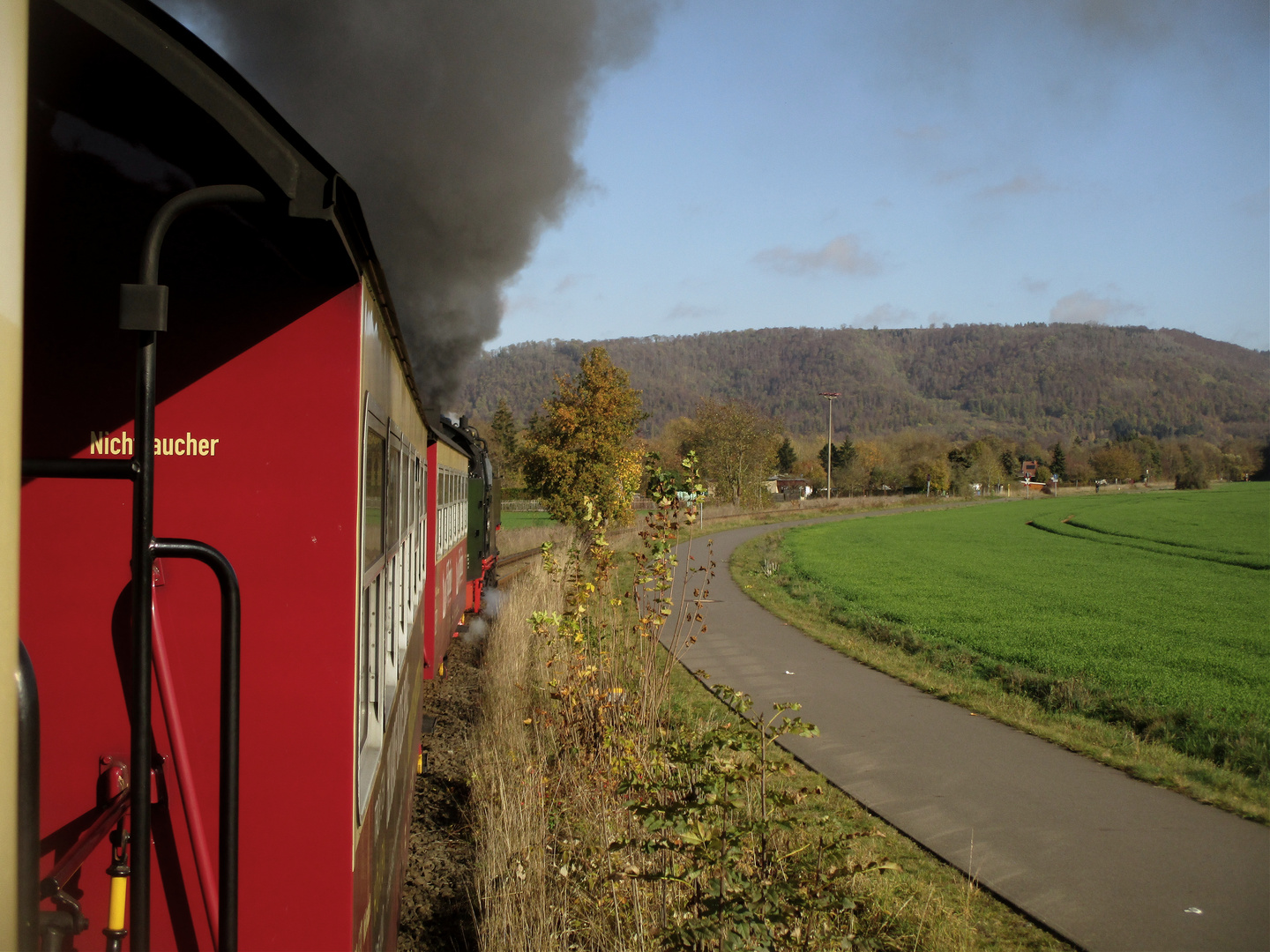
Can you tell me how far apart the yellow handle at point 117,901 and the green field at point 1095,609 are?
26.7 feet

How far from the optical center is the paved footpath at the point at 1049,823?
15.1ft

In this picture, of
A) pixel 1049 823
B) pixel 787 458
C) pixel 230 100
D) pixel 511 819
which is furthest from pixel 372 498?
pixel 787 458

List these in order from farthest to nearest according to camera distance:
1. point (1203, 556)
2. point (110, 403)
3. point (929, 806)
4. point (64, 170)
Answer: point (1203, 556) → point (929, 806) → point (110, 403) → point (64, 170)

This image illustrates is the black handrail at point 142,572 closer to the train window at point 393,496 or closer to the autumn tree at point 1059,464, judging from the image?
the train window at point 393,496

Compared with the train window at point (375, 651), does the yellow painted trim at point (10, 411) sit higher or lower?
higher

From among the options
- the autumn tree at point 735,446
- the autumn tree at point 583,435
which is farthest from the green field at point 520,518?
the autumn tree at point 583,435

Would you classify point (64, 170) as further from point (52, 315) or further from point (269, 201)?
point (269, 201)

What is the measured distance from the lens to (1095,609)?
19797mm

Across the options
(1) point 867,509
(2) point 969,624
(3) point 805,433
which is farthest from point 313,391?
(3) point 805,433

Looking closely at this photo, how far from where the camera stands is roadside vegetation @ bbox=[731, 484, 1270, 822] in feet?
26.7

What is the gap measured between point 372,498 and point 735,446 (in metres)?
46.2

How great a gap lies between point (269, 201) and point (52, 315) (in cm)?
84

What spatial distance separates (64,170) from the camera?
207 cm

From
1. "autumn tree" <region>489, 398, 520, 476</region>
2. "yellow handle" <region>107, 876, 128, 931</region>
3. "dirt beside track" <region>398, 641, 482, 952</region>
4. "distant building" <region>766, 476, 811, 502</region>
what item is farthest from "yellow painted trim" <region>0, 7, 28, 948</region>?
"distant building" <region>766, 476, 811, 502</region>
